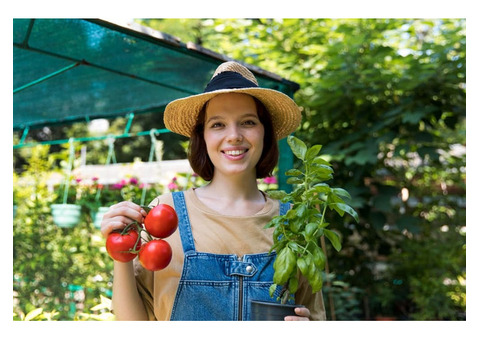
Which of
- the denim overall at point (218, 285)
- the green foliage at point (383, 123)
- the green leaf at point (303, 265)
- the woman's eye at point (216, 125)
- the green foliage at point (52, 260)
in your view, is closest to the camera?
the green leaf at point (303, 265)

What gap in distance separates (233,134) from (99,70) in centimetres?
215

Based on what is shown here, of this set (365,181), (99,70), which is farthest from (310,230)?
(365,181)

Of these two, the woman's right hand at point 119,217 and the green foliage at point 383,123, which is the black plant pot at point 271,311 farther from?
the green foliage at point 383,123

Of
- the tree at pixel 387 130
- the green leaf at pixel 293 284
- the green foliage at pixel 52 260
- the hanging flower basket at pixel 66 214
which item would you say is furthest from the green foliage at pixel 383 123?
the green leaf at pixel 293 284

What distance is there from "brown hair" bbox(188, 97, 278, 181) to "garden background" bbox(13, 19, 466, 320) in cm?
233

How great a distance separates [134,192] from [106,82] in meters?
1.40

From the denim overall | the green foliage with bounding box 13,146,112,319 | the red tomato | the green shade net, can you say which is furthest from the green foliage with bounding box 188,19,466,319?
the red tomato

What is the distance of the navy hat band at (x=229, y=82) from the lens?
1.68 meters

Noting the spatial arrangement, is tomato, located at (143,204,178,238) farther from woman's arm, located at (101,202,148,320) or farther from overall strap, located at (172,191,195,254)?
overall strap, located at (172,191,195,254)

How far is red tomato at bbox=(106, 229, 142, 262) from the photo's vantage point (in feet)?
4.44
